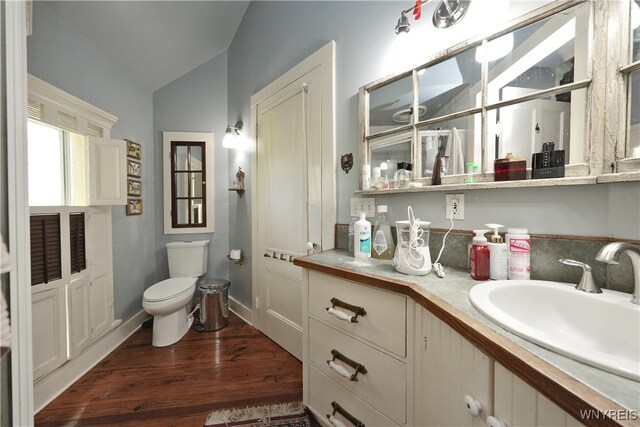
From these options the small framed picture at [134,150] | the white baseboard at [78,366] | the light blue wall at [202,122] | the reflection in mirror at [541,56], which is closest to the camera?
the reflection in mirror at [541,56]

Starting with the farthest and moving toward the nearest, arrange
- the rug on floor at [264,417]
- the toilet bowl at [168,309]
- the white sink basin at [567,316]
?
the toilet bowl at [168,309], the rug on floor at [264,417], the white sink basin at [567,316]

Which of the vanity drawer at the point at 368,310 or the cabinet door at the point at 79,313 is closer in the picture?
the vanity drawer at the point at 368,310

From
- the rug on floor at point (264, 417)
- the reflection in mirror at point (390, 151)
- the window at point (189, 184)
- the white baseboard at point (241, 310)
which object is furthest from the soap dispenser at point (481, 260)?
the window at point (189, 184)

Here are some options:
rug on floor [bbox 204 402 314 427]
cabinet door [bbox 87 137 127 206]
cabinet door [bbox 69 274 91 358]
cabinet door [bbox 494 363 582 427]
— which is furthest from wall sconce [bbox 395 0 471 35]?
cabinet door [bbox 69 274 91 358]

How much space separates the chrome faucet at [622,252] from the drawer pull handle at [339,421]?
0.97m

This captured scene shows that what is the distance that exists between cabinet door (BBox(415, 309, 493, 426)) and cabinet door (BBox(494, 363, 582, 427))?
2 centimetres

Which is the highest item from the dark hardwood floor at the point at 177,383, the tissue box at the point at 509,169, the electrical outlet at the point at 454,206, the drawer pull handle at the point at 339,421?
the tissue box at the point at 509,169

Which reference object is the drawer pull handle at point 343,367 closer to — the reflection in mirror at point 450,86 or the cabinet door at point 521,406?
the cabinet door at point 521,406

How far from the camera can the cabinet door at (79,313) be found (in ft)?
5.20

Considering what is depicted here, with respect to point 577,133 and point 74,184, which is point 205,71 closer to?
point 74,184

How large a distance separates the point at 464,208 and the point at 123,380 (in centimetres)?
230

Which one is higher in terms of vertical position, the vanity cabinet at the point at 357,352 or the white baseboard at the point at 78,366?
the vanity cabinet at the point at 357,352

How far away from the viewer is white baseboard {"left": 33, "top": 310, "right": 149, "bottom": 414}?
1390mm

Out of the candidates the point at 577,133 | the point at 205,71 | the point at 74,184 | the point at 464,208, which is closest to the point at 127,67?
the point at 205,71
